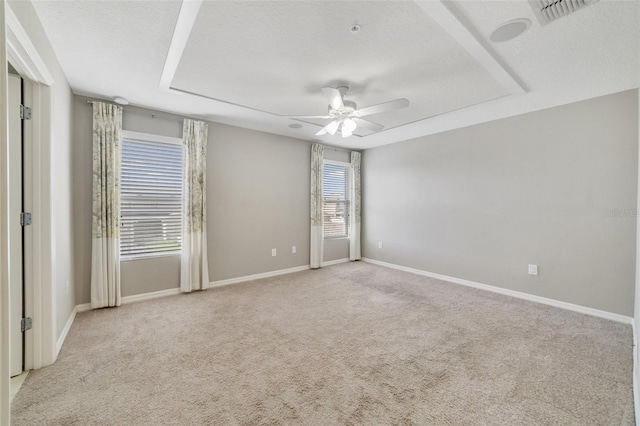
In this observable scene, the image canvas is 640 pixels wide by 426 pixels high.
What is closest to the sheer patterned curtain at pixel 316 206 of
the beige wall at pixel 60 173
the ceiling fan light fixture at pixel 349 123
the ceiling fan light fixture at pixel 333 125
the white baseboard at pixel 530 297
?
the white baseboard at pixel 530 297

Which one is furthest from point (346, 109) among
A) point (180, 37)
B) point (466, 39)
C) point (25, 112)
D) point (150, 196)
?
point (150, 196)

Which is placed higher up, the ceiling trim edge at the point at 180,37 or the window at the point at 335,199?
the ceiling trim edge at the point at 180,37

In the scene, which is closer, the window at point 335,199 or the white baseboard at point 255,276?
the white baseboard at point 255,276

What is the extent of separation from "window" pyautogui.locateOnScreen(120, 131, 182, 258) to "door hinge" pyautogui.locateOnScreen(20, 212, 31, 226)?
4.80 ft

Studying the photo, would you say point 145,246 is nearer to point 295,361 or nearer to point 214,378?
point 214,378

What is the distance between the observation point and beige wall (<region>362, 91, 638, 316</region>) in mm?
3010

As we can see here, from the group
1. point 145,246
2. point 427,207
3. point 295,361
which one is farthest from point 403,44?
point 145,246

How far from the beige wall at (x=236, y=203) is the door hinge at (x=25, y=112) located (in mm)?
1318

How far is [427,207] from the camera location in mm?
4859

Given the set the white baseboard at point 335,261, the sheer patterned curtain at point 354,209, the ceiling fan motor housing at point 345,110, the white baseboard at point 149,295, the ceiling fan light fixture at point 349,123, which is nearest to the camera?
the ceiling fan motor housing at point 345,110

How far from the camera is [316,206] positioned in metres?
5.30

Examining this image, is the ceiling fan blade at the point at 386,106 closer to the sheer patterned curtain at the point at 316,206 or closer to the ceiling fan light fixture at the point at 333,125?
the ceiling fan light fixture at the point at 333,125

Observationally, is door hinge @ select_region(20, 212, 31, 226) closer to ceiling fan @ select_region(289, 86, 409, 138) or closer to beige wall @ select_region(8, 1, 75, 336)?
beige wall @ select_region(8, 1, 75, 336)

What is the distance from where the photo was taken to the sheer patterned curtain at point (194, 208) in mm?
3838
